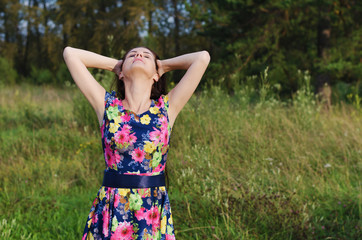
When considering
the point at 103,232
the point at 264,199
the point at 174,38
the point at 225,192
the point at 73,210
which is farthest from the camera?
the point at 174,38

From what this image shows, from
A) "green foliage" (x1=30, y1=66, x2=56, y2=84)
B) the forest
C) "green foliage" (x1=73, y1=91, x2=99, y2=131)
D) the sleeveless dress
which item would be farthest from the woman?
"green foliage" (x1=30, y1=66, x2=56, y2=84)

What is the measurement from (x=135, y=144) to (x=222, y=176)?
176 centimetres

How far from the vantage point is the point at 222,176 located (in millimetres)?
3328

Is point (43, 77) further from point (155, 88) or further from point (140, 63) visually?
point (140, 63)

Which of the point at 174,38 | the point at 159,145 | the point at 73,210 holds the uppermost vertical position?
the point at 174,38

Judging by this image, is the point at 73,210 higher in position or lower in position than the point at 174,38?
lower

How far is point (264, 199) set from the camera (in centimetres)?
279

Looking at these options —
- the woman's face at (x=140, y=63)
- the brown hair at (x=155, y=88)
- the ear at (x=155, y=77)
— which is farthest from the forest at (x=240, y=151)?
the woman's face at (x=140, y=63)

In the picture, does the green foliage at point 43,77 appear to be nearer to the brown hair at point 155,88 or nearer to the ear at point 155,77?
the brown hair at point 155,88

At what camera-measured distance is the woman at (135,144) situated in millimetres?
1686

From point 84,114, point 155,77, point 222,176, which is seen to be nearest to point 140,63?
point 155,77

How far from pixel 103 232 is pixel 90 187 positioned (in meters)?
2.27

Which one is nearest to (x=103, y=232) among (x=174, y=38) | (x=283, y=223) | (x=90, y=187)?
(x=283, y=223)

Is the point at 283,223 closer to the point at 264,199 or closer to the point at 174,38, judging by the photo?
the point at 264,199
